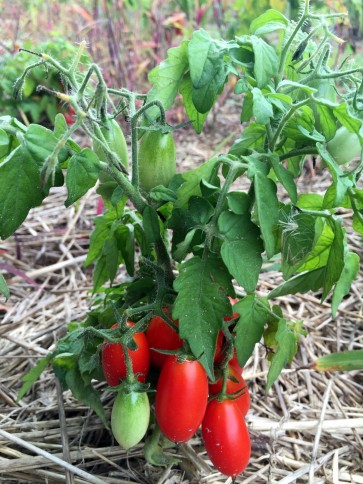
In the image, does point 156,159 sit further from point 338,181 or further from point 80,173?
point 338,181

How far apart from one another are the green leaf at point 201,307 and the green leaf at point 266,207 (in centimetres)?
10

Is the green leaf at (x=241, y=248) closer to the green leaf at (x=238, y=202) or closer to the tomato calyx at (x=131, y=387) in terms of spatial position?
the green leaf at (x=238, y=202)

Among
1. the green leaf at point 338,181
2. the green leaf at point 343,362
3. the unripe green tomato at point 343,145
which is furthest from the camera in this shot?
the green leaf at point 343,362

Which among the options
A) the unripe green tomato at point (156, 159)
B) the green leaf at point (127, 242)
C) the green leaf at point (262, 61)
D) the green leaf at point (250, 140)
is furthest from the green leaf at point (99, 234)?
the green leaf at point (262, 61)

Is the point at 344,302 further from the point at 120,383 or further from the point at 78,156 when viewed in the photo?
the point at 78,156

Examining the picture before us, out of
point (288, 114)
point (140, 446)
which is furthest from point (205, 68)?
point (140, 446)

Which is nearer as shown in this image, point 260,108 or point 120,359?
point 260,108

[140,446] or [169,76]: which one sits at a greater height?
[169,76]

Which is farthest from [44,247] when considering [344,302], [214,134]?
[214,134]

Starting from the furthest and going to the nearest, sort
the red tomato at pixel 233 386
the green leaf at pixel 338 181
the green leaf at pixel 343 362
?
the green leaf at pixel 343 362, the red tomato at pixel 233 386, the green leaf at pixel 338 181

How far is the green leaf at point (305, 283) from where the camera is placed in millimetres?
922

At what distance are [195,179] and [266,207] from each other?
12cm

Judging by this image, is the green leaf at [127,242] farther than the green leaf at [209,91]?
Yes

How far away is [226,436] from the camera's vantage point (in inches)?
32.4
